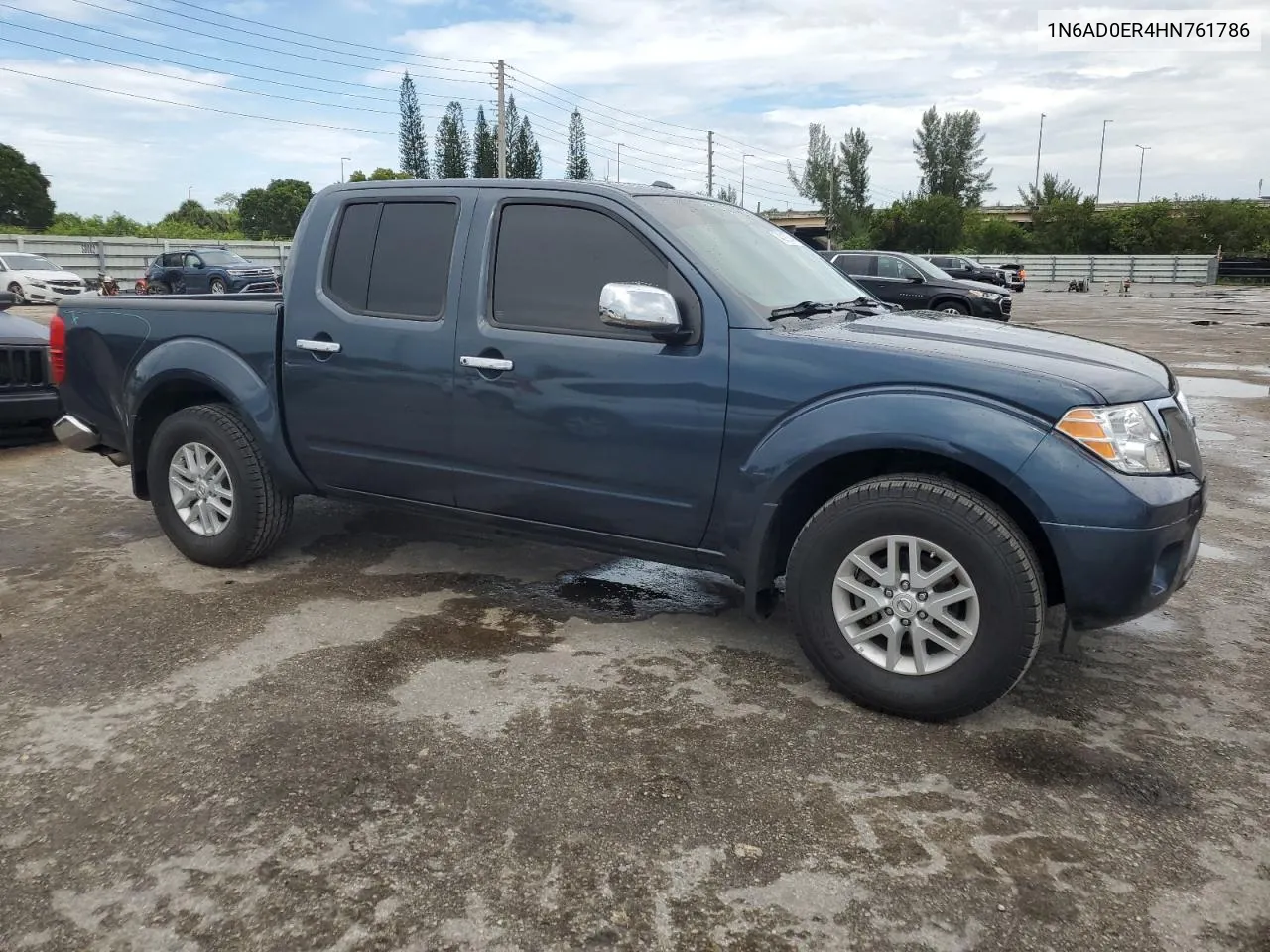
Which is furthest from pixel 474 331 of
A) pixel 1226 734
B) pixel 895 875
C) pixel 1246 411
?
pixel 1246 411

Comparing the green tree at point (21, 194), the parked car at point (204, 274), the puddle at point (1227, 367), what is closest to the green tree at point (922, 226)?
the parked car at point (204, 274)

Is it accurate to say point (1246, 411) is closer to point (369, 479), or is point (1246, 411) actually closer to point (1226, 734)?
point (1226, 734)

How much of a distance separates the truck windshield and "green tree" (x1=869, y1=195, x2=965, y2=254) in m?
67.1

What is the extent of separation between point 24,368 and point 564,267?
535 cm

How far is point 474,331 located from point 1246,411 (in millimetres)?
8647

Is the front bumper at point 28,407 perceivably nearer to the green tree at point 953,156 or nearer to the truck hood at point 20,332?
the truck hood at point 20,332

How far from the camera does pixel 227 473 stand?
4.79m

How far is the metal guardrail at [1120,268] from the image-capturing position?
50312mm

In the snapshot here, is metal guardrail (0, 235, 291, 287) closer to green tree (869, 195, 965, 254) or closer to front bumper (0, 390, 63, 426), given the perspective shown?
front bumper (0, 390, 63, 426)

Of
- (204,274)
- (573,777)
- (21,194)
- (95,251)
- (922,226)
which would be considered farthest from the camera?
(21,194)

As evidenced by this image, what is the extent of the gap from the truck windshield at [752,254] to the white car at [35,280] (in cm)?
2702

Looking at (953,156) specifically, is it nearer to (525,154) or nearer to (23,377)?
(525,154)

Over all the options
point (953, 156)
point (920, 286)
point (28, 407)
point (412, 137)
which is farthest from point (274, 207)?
point (28, 407)

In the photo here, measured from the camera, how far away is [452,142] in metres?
87.6
